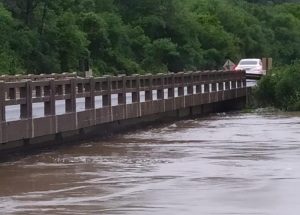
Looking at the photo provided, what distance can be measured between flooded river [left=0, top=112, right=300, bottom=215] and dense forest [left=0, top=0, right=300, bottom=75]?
93.3 feet

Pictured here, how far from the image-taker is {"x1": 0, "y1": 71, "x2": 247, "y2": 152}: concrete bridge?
67.8 feet

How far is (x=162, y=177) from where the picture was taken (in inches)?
667

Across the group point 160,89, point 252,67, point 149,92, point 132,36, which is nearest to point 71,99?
point 149,92

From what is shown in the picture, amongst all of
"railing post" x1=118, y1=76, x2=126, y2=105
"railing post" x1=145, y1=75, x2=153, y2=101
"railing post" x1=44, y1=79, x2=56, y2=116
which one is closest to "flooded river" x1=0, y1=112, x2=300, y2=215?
"railing post" x1=44, y1=79, x2=56, y2=116

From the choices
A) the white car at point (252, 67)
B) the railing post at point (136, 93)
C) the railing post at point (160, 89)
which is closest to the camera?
the railing post at point (136, 93)

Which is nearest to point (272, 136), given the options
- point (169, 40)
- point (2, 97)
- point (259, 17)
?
point (2, 97)

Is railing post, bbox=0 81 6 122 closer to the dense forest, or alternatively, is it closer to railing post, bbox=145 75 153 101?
railing post, bbox=145 75 153 101

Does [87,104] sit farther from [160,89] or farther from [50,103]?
[160,89]

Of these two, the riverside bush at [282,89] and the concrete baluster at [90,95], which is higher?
the concrete baluster at [90,95]

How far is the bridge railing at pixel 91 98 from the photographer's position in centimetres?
2056

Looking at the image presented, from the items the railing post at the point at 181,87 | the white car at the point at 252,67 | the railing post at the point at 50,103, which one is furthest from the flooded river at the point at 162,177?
the white car at the point at 252,67

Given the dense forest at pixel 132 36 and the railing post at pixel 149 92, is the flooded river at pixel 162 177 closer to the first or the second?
the railing post at pixel 149 92

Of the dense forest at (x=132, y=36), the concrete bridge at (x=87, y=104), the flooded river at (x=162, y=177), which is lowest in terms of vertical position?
the flooded river at (x=162, y=177)

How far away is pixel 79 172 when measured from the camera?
17.9 m
